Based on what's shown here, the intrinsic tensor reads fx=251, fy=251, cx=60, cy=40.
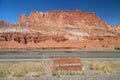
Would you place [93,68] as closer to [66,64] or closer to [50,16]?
[66,64]

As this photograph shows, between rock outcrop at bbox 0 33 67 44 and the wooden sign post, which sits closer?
the wooden sign post

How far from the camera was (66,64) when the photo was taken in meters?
15.1

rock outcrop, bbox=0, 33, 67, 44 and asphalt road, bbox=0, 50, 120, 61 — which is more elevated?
rock outcrop, bbox=0, 33, 67, 44

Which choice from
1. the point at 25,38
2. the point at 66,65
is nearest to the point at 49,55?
the point at 66,65

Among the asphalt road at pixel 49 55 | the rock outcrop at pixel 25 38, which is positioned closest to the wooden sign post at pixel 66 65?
the asphalt road at pixel 49 55

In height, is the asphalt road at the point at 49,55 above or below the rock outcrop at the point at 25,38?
below

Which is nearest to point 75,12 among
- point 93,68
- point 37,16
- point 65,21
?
point 65,21

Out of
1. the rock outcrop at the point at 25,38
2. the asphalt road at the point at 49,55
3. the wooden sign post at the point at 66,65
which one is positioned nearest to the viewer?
the wooden sign post at the point at 66,65

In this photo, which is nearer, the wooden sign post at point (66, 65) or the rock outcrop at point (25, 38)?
the wooden sign post at point (66, 65)

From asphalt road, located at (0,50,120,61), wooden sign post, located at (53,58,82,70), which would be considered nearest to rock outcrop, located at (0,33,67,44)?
asphalt road, located at (0,50,120,61)

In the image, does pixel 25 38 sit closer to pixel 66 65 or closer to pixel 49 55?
pixel 49 55

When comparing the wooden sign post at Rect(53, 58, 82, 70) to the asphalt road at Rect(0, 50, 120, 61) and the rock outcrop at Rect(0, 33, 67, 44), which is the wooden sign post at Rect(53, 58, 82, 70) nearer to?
the asphalt road at Rect(0, 50, 120, 61)

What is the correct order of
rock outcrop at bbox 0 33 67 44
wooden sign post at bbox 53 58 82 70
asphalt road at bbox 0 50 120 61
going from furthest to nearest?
rock outcrop at bbox 0 33 67 44, asphalt road at bbox 0 50 120 61, wooden sign post at bbox 53 58 82 70

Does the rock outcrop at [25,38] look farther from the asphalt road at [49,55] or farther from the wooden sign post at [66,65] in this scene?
the wooden sign post at [66,65]
